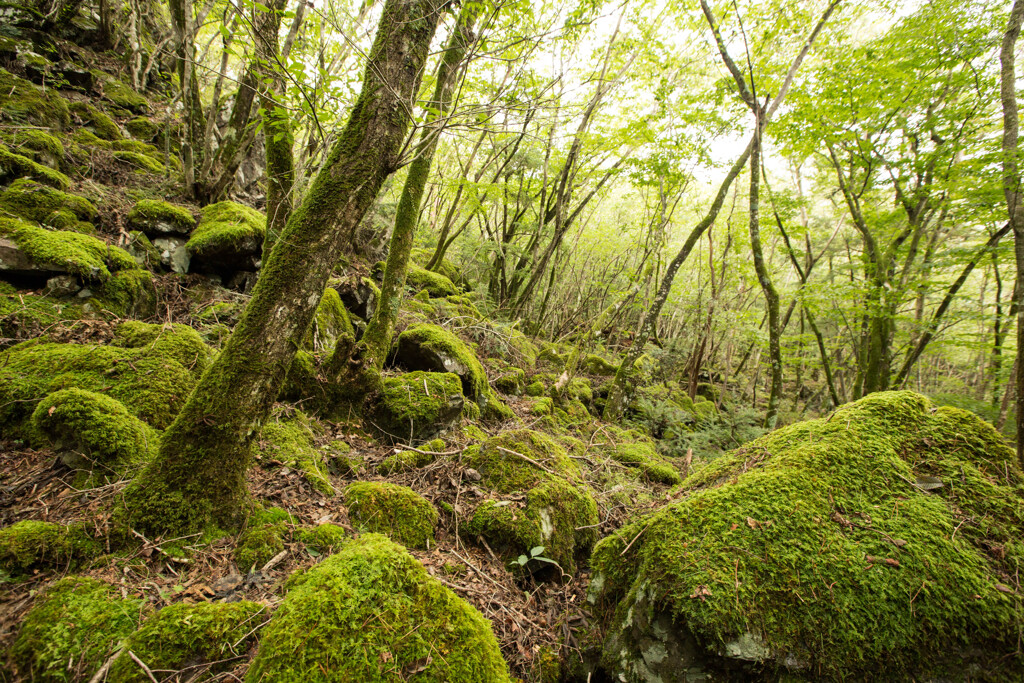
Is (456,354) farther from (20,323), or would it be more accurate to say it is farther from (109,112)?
(109,112)

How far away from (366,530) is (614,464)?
12.0 ft

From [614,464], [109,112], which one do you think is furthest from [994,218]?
[109,112]

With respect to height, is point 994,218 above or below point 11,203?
above

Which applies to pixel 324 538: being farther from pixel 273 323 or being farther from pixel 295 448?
pixel 273 323

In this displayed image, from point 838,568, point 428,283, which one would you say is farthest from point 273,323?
point 428,283

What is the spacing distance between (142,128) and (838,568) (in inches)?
491

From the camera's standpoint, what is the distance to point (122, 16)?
9312 millimetres

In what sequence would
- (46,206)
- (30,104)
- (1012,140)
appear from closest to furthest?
(1012,140), (46,206), (30,104)

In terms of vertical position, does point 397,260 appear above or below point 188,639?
above

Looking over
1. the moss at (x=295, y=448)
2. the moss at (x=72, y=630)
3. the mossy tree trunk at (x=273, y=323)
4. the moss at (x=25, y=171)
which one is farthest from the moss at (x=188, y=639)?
the moss at (x=25, y=171)

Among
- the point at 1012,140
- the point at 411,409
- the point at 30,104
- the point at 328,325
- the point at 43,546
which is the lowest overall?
the point at 43,546

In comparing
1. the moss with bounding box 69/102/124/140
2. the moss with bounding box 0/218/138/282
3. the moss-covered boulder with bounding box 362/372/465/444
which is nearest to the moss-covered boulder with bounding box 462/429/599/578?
the moss-covered boulder with bounding box 362/372/465/444

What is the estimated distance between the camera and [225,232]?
552cm

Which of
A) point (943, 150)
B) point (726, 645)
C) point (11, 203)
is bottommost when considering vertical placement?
point (726, 645)
